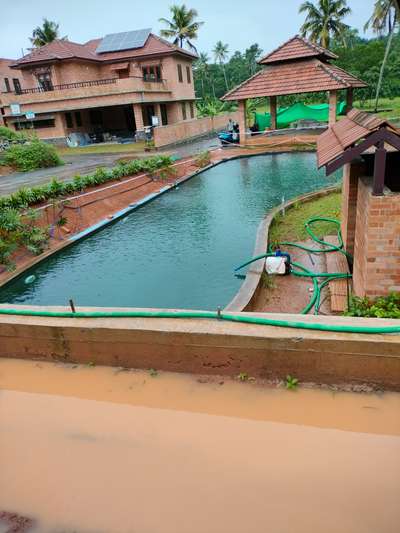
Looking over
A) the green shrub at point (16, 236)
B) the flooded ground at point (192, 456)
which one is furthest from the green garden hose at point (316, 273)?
the green shrub at point (16, 236)

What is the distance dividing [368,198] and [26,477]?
4.54 meters

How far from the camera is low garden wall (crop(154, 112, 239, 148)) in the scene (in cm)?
2475

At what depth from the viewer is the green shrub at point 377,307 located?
448 centimetres

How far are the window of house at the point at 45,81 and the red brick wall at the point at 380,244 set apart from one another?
105 ft

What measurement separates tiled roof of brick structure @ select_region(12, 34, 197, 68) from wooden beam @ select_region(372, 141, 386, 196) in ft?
101

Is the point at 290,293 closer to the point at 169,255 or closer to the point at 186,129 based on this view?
the point at 169,255

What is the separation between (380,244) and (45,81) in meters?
33.0

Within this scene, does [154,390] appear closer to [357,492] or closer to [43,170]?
[357,492]

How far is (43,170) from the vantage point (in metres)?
20.9

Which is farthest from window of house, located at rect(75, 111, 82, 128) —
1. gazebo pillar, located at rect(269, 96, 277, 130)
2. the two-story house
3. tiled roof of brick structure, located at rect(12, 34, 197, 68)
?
gazebo pillar, located at rect(269, 96, 277, 130)

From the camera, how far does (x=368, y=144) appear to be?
14.3 ft

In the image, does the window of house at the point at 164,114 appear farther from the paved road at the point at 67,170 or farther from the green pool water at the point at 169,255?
the green pool water at the point at 169,255

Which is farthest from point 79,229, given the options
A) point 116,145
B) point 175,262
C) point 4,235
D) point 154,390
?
point 116,145

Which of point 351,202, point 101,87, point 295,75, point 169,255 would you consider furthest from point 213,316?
point 101,87
